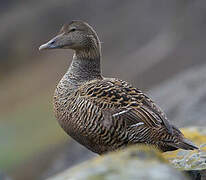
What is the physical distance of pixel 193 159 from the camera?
727 cm

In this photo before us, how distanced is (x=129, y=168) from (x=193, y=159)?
298 centimetres

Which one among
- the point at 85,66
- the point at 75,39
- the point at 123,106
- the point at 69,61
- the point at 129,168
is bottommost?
the point at 129,168

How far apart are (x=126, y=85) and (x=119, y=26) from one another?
21.2 meters

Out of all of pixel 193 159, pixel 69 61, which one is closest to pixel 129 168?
pixel 193 159

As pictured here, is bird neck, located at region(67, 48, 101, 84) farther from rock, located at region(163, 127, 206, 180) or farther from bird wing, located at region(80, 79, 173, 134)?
rock, located at region(163, 127, 206, 180)

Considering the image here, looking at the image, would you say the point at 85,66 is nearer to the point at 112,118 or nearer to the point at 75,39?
the point at 75,39

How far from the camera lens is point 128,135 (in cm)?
737

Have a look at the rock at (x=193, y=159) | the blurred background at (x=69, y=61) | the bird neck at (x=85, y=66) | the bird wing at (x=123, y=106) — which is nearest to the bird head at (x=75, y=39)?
the bird neck at (x=85, y=66)

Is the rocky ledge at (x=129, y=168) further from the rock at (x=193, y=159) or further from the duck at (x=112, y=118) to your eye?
the duck at (x=112, y=118)

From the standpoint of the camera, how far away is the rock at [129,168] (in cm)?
436

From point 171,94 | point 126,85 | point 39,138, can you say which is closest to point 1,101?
point 39,138

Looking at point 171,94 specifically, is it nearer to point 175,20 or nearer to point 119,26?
point 175,20

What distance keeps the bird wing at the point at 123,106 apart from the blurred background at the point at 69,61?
193 inches

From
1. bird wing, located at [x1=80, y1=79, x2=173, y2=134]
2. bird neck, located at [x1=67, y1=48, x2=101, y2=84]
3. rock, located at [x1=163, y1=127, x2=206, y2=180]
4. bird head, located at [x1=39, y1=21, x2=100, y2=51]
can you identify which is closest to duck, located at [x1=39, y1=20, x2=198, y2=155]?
bird wing, located at [x1=80, y1=79, x2=173, y2=134]
